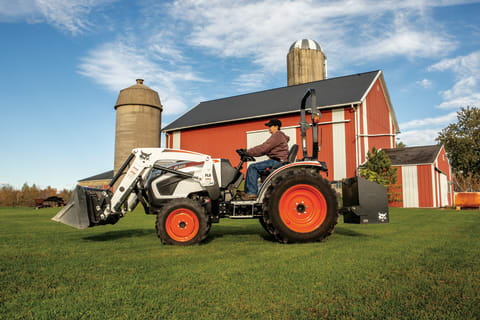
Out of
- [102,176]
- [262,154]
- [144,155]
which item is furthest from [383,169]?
[102,176]

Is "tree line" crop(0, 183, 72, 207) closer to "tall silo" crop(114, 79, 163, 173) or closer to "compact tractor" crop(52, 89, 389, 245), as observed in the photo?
"tall silo" crop(114, 79, 163, 173)

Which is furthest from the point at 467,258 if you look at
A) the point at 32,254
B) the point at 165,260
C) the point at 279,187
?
the point at 32,254

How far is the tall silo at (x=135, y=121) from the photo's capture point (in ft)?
86.6

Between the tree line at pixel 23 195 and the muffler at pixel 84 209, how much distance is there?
22.7 m

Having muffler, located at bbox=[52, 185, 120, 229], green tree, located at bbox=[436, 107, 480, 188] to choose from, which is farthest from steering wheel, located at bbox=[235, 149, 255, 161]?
green tree, located at bbox=[436, 107, 480, 188]

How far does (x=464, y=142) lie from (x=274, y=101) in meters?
26.4

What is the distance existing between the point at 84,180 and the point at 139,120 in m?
21.7

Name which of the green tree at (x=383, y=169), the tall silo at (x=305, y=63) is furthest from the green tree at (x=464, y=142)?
the green tree at (x=383, y=169)

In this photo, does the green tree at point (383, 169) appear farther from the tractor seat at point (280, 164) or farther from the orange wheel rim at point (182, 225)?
the orange wheel rim at point (182, 225)

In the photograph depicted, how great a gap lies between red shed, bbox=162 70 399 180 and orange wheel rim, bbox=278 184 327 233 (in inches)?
604

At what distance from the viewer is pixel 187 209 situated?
15.9 ft

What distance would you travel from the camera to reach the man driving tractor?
533 centimetres

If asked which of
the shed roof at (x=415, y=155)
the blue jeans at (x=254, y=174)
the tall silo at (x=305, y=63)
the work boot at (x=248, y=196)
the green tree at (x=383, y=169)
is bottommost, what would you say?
the work boot at (x=248, y=196)

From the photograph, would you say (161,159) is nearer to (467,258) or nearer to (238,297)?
(238,297)
